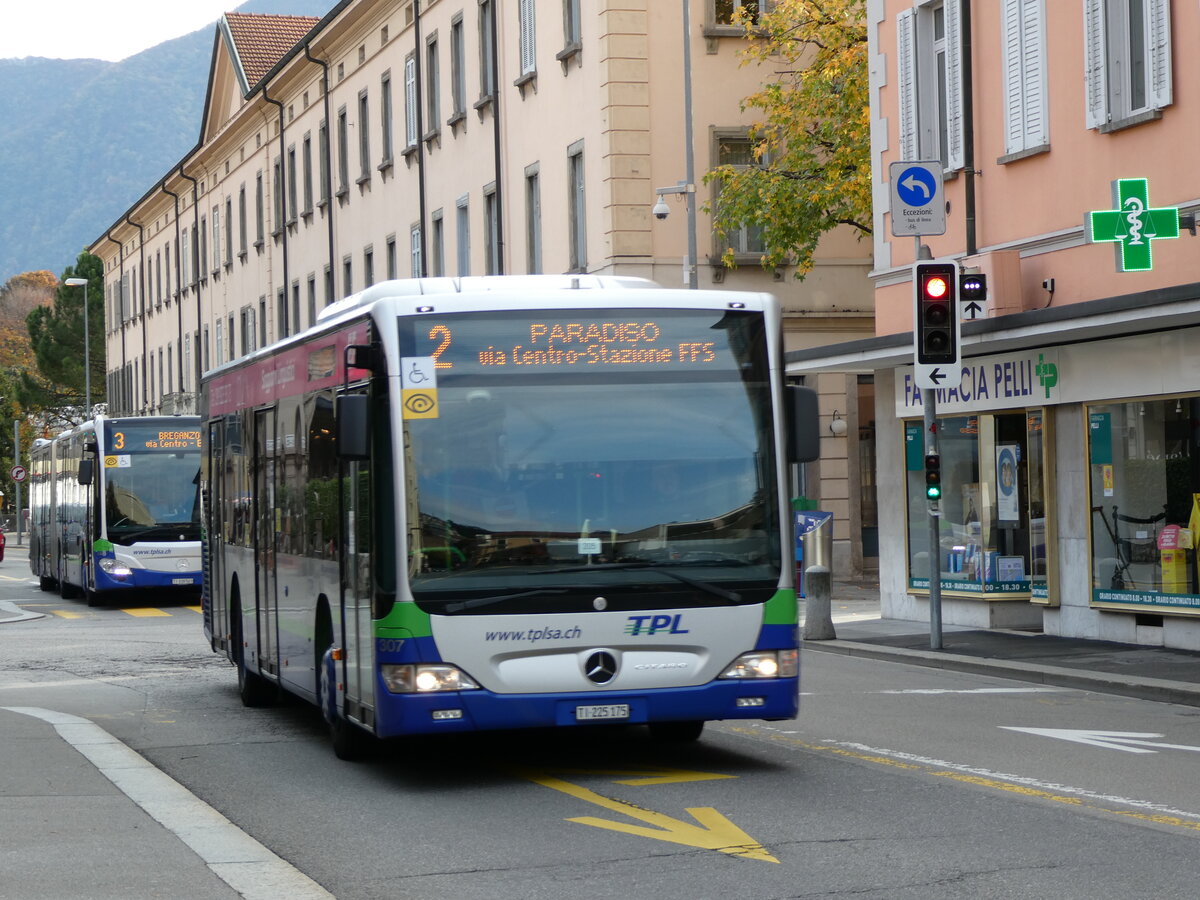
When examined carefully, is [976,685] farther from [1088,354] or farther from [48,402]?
[48,402]

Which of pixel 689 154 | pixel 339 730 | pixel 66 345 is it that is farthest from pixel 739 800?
pixel 66 345

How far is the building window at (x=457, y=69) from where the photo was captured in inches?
1651

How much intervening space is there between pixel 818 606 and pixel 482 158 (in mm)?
21014

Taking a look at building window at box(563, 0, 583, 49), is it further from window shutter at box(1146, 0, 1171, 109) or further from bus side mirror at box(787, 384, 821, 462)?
bus side mirror at box(787, 384, 821, 462)

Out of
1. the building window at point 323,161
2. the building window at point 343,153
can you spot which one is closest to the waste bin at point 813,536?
the building window at point 343,153

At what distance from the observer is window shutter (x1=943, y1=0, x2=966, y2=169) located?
2231cm

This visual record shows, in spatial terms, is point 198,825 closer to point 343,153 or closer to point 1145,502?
point 1145,502

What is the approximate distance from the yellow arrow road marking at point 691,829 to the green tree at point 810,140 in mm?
22237

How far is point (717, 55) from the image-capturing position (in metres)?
34.8

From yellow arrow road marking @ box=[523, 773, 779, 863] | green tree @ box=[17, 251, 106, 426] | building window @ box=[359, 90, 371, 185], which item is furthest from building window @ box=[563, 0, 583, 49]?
green tree @ box=[17, 251, 106, 426]

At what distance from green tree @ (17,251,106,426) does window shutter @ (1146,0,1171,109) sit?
84667 millimetres

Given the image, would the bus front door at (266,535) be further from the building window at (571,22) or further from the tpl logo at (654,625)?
the building window at (571,22)

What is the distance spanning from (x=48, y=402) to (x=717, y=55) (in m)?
72.7

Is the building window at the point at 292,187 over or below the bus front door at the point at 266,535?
over
